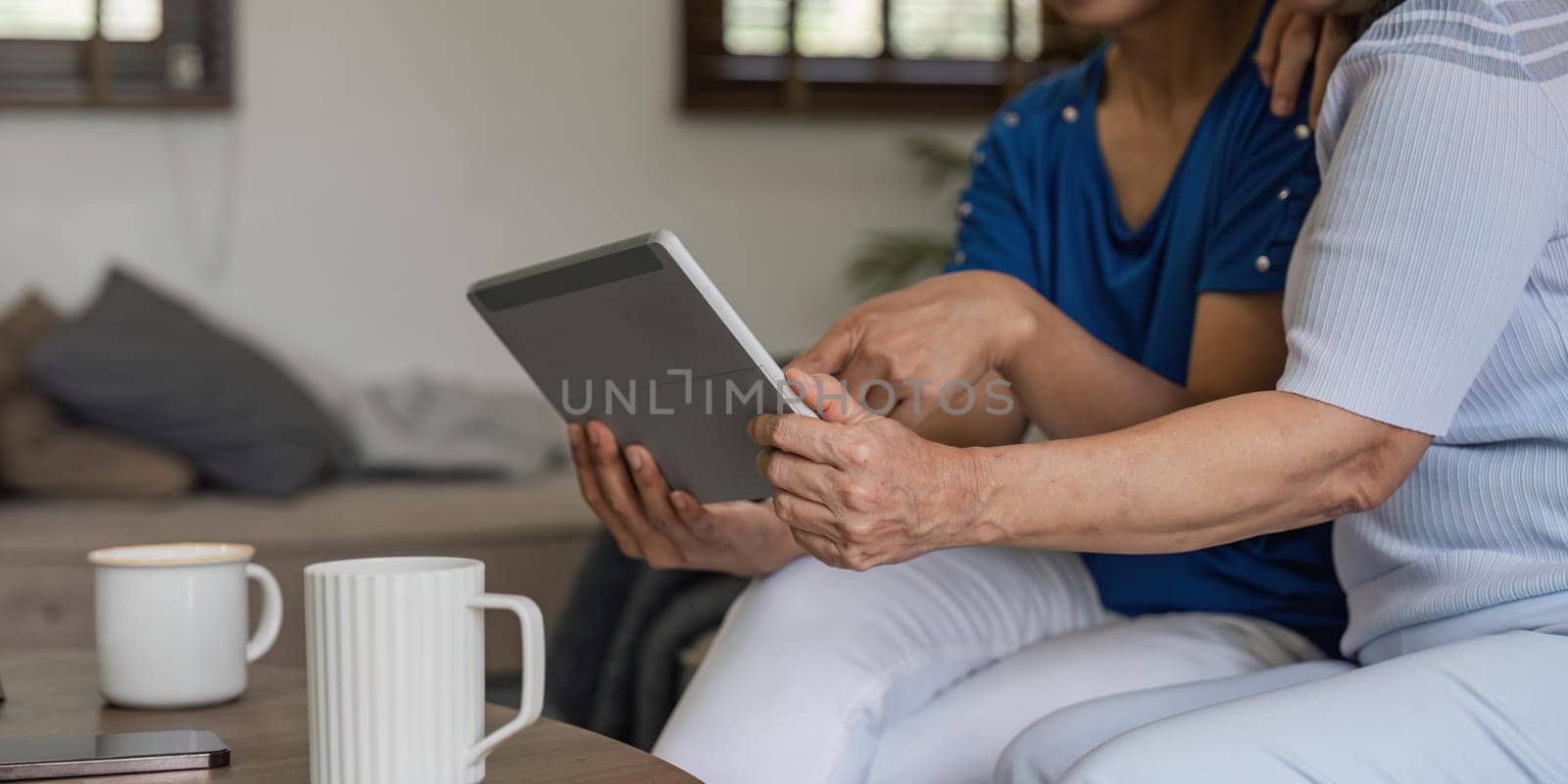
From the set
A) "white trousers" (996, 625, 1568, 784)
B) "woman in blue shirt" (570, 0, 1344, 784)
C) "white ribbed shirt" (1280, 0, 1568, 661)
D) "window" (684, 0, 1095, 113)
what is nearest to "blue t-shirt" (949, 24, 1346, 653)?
"woman in blue shirt" (570, 0, 1344, 784)

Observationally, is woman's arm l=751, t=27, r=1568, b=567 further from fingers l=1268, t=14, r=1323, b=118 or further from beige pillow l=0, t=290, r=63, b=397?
beige pillow l=0, t=290, r=63, b=397

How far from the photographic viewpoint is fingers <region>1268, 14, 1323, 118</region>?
1125 millimetres

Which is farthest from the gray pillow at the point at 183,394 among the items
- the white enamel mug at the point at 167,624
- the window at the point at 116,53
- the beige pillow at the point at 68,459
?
the white enamel mug at the point at 167,624

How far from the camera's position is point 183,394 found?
100 inches

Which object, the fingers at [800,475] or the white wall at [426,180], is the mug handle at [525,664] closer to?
the fingers at [800,475]

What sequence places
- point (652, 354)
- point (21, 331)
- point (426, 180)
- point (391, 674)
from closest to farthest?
point (391, 674) < point (652, 354) < point (21, 331) < point (426, 180)

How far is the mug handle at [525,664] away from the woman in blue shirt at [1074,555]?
266mm

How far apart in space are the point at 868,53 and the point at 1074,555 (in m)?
2.14

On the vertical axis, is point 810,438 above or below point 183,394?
above

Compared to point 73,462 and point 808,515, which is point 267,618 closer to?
point 808,515

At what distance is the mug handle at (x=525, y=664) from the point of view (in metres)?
0.73

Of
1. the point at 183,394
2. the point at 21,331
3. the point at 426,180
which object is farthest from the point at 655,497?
the point at 426,180

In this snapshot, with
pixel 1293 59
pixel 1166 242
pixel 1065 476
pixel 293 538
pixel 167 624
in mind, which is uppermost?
pixel 1293 59

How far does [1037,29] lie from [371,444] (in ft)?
5.53
